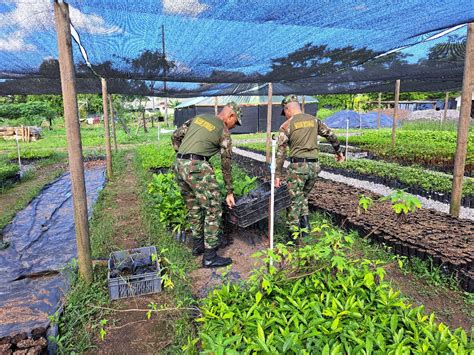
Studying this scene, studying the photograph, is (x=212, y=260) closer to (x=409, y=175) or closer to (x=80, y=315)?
(x=80, y=315)

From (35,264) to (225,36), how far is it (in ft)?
10.6

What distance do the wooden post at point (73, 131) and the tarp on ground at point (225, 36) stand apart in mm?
212

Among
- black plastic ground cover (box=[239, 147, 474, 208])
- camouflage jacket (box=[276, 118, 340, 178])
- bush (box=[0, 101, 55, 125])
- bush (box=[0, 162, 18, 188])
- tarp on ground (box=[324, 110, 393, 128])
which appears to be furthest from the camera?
bush (box=[0, 101, 55, 125])

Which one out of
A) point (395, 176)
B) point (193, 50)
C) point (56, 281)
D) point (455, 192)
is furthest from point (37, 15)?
point (395, 176)

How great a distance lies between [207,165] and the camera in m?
3.43

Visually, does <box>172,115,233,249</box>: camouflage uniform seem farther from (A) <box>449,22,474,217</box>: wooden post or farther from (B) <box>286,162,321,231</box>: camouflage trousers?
(A) <box>449,22,474,217</box>: wooden post

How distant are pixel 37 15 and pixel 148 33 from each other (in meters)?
0.98

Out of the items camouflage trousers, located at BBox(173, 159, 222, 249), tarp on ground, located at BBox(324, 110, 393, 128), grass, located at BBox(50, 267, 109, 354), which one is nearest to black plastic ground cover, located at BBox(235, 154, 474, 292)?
camouflage trousers, located at BBox(173, 159, 222, 249)

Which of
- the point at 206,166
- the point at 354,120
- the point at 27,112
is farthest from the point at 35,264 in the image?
the point at 27,112

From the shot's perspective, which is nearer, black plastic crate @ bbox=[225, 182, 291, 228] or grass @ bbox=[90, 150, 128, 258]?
black plastic crate @ bbox=[225, 182, 291, 228]

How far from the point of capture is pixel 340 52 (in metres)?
4.07

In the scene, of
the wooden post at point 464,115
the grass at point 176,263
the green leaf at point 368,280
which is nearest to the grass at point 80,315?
the grass at point 176,263

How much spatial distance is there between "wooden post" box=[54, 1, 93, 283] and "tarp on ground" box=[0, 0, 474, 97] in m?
0.21

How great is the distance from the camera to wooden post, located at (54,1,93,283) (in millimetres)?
2677
